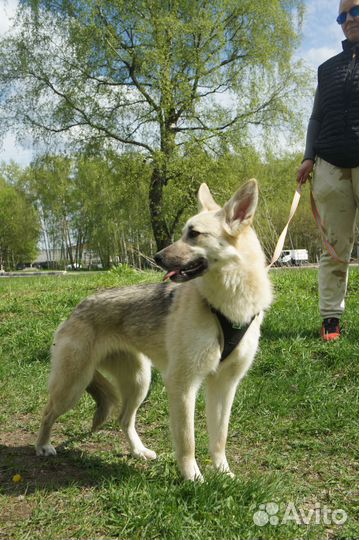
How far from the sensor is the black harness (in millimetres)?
2934

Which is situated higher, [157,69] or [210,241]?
[157,69]

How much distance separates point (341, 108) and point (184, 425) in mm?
3688

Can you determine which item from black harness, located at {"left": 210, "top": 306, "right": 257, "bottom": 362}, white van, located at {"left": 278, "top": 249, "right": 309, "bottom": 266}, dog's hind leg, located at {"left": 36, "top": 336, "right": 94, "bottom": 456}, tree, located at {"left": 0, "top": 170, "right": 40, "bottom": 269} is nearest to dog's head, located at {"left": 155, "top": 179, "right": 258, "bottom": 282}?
black harness, located at {"left": 210, "top": 306, "right": 257, "bottom": 362}

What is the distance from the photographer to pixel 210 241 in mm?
2982

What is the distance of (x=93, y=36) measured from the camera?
20.4 m

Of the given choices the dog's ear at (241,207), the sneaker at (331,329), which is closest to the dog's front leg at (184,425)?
the dog's ear at (241,207)

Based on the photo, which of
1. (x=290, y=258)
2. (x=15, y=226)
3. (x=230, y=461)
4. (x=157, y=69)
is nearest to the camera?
(x=230, y=461)

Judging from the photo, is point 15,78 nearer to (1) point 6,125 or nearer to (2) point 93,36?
(1) point 6,125

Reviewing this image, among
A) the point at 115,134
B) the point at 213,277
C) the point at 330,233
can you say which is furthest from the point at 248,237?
the point at 115,134

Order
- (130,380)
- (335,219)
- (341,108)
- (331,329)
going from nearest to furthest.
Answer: (130,380), (341,108), (335,219), (331,329)

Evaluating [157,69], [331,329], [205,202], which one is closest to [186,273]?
[205,202]

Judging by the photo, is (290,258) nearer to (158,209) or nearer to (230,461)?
(230,461)

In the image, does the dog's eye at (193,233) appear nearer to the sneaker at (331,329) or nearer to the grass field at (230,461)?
the grass field at (230,461)

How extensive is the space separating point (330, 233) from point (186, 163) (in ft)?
56.0
